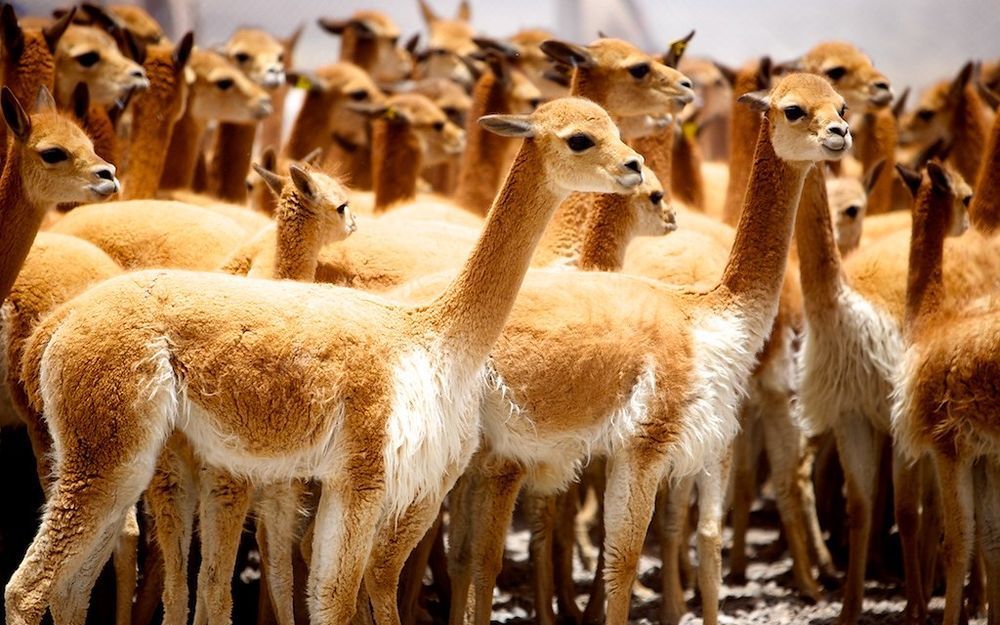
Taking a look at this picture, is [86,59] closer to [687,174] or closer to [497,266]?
[497,266]

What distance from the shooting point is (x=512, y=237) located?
5953 mm

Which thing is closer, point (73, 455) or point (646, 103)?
point (73, 455)

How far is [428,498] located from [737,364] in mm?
1626

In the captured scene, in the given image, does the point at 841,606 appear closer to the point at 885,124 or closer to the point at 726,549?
the point at 726,549

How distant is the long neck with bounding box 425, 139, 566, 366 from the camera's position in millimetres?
5918

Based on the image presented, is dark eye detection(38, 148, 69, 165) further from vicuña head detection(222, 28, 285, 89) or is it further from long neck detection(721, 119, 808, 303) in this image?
vicuña head detection(222, 28, 285, 89)

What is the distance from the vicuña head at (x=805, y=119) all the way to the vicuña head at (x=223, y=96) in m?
3.98

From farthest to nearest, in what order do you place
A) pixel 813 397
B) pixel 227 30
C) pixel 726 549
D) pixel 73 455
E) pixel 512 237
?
pixel 227 30 → pixel 726 549 → pixel 813 397 → pixel 512 237 → pixel 73 455

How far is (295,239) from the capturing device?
6855 millimetres

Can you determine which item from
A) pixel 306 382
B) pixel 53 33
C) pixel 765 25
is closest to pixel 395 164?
pixel 53 33

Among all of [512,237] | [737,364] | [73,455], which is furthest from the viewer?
[737,364]

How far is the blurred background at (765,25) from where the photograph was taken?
1759 cm

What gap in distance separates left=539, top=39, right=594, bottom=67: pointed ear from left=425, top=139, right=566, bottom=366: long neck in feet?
7.63

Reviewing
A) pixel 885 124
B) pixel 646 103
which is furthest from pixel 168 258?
pixel 885 124
